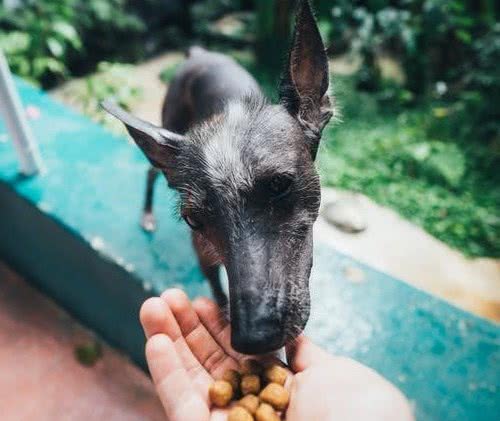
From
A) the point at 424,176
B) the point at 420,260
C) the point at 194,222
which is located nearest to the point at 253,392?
the point at 194,222

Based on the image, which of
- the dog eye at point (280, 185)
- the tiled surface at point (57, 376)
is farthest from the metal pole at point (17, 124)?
the dog eye at point (280, 185)

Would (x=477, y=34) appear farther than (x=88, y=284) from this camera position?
Yes

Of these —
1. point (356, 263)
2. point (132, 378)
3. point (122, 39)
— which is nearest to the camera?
point (356, 263)

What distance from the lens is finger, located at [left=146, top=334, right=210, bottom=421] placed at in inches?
70.4

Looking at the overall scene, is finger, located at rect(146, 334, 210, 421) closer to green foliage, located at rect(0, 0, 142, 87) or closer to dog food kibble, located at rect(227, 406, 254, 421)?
dog food kibble, located at rect(227, 406, 254, 421)

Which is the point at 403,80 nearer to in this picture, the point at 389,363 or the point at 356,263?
the point at 356,263

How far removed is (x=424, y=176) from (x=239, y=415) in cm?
398

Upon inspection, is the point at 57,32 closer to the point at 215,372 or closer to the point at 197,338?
the point at 197,338

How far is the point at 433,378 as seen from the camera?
235 cm

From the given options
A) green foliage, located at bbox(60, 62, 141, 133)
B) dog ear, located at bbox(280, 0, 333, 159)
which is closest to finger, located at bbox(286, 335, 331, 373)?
dog ear, located at bbox(280, 0, 333, 159)

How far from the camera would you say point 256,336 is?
1.52m

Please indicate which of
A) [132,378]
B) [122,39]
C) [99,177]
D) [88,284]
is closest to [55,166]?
[99,177]

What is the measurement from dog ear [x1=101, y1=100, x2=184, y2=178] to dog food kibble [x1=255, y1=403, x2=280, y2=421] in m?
1.02

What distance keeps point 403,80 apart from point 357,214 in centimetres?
316
